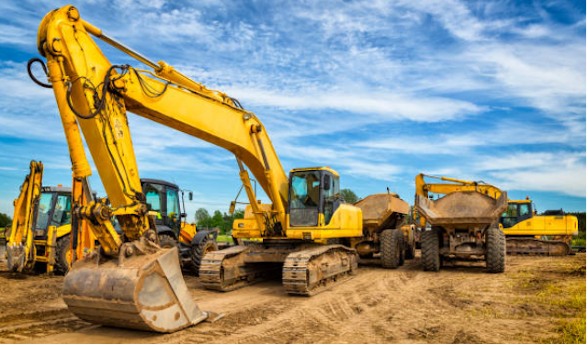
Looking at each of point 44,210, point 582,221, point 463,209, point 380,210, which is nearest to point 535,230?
point 463,209

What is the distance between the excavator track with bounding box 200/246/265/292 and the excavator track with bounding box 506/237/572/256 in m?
14.1

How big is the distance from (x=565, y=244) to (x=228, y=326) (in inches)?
717

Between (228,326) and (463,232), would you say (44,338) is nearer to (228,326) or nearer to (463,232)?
(228,326)

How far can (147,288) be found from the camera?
5836 millimetres

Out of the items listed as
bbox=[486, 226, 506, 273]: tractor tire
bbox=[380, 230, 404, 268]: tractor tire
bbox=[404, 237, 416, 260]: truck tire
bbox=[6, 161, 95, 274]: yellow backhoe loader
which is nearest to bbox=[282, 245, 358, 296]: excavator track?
bbox=[380, 230, 404, 268]: tractor tire

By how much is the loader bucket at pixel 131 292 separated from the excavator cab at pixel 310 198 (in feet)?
14.7

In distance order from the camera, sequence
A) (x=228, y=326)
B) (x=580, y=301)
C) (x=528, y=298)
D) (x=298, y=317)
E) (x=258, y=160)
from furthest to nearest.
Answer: (x=258, y=160) → (x=528, y=298) → (x=580, y=301) → (x=298, y=317) → (x=228, y=326)

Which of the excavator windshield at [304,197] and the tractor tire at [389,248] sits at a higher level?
the excavator windshield at [304,197]

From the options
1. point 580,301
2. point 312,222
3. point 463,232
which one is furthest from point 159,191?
point 580,301

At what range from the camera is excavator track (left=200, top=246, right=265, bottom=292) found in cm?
971

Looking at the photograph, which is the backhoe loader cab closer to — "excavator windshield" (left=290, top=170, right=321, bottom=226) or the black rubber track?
the black rubber track

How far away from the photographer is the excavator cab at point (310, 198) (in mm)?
10516

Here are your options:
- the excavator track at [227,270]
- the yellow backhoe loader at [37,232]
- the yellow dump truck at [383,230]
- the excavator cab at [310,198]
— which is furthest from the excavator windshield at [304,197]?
the yellow backhoe loader at [37,232]

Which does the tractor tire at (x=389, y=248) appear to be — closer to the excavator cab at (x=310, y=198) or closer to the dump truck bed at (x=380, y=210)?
the dump truck bed at (x=380, y=210)
